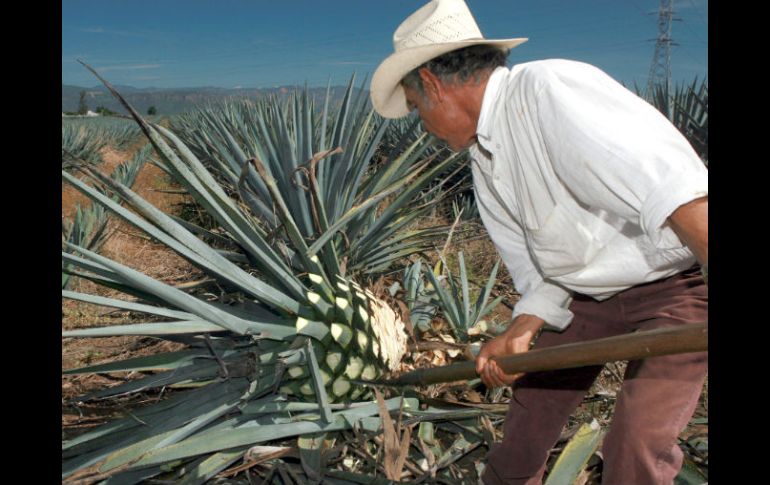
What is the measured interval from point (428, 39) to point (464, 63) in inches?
4.4

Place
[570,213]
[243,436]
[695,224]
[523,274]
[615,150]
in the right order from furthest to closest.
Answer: [243,436] → [523,274] → [570,213] → [615,150] → [695,224]

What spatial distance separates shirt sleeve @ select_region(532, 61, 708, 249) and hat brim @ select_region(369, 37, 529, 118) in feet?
0.91

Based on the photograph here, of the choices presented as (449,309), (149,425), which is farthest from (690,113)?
(149,425)

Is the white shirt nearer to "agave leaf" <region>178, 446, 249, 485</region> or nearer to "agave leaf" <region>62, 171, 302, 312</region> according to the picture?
"agave leaf" <region>62, 171, 302, 312</region>

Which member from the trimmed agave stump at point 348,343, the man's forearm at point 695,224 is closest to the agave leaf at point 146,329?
the trimmed agave stump at point 348,343

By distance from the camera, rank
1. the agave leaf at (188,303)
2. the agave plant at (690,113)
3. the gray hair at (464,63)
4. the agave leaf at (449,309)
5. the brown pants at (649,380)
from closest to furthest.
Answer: the brown pants at (649,380) < the gray hair at (464,63) < the agave leaf at (188,303) < the agave leaf at (449,309) < the agave plant at (690,113)

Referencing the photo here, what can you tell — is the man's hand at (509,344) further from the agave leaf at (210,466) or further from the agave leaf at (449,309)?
the agave leaf at (449,309)

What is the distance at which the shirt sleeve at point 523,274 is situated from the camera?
1.91 meters

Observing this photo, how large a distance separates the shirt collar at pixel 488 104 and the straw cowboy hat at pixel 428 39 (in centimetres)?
9

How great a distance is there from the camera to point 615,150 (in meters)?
1.33

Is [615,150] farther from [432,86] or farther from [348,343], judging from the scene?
[348,343]

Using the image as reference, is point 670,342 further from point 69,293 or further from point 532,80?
point 69,293

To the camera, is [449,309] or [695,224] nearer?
[695,224]

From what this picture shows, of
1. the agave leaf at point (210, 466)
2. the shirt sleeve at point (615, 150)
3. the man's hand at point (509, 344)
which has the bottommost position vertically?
the agave leaf at point (210, 466)
